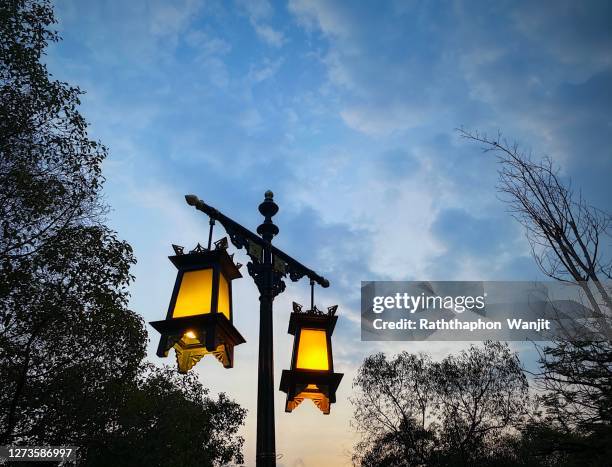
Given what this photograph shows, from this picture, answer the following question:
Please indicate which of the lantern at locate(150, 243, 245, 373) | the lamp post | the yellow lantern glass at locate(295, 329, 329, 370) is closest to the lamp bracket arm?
the lamp post

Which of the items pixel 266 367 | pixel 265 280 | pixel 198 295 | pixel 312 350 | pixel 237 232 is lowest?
pixel 266 367

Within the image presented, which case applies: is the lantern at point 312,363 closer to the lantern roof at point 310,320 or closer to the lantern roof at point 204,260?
the lantern roof at point 310,320

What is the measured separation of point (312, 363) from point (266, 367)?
67 centimetres

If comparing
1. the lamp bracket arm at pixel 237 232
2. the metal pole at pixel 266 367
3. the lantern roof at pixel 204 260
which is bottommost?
the metal pole at pixel 266 367

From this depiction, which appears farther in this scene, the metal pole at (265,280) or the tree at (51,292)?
the tree at (51,292)

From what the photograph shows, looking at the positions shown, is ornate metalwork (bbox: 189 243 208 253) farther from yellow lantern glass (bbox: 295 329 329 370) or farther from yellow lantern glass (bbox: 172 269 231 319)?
yellow lantern glass (bbox: 295 329 329 370)

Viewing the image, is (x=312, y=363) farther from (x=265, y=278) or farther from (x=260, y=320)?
(x=265, y=278)

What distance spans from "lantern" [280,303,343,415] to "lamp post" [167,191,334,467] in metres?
0.39

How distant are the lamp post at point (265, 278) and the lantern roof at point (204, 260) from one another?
0.23 meters

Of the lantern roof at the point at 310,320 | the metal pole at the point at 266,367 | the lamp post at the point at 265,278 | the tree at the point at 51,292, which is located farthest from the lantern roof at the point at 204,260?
the tree at the point at 51,292

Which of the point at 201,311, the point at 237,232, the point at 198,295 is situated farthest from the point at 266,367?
the point at 237,232

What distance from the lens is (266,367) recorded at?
4.69 metres

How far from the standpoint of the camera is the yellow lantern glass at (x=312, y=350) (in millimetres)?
5160

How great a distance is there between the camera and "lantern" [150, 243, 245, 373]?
435 centimetres
